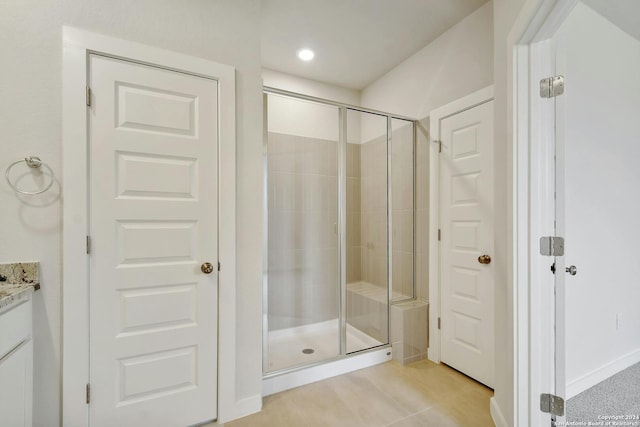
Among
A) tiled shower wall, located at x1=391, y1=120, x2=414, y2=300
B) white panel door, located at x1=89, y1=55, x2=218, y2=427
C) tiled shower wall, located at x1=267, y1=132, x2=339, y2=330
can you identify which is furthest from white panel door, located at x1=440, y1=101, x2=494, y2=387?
white panel door, located at x1=89, y1=55, x2=218, y2=427

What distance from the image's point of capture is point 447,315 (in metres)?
2.34

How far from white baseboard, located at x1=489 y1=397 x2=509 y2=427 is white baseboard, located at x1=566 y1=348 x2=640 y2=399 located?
0.59 meters

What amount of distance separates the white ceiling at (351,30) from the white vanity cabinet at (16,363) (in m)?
2.43

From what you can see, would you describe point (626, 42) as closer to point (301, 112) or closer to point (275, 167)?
point (301, 112)

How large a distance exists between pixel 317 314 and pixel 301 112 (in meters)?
1.85

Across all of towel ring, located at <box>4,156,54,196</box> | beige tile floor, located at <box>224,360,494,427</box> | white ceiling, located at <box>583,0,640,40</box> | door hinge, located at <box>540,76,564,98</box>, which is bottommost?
beige tile floor, located at <box>224,360,494,427</box>

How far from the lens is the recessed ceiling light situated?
276 cm

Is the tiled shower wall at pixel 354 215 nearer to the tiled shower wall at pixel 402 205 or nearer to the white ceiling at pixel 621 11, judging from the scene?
the tiled shower wall at pixel 402 205

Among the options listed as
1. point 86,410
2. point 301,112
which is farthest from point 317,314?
point 301,112

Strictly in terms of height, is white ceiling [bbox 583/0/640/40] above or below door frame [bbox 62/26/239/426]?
above

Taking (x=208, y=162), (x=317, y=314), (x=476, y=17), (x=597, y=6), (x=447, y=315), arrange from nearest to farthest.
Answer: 1. (x=208, y=162)
2. (x=597, y=6)
3. (x=476, y=17)
4. (x=447, y=315)
5. (x=317, y=314)

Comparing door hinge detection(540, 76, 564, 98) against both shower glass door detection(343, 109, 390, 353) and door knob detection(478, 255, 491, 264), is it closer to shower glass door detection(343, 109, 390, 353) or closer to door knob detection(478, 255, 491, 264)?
door knob detection(478, 255, 491, 264)

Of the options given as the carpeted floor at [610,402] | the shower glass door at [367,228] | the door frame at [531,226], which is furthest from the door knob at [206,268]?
the carpeted floor at [610,402]

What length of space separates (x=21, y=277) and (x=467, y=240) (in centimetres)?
272
